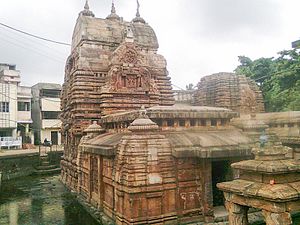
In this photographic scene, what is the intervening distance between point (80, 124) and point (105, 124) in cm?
218

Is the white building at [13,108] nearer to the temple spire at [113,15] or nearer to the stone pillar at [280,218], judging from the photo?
the temple spire at [113,15]

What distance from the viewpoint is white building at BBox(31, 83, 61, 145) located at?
41.3 meters

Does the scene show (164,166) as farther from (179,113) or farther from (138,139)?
(179,113)

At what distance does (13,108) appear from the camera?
3659 cm

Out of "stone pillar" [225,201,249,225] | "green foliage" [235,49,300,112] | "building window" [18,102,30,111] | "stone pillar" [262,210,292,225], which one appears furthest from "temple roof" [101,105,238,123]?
"building window" [18,102,30,111]

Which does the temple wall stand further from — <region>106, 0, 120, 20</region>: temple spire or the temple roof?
<region>106, 0, 120, 20</region>: temple spire

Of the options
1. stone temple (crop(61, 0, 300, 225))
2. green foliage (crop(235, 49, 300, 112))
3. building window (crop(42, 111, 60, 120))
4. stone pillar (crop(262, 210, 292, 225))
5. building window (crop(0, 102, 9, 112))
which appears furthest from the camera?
building window (crop(42, 111, 60, 120))

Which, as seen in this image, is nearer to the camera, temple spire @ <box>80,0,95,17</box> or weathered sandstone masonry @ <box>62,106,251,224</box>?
weathered sandstone masonry @ <box>62,106,251,224</box>

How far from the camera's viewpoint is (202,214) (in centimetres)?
1052

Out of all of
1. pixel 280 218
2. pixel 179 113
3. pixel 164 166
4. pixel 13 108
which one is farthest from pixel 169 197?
pixel 13 108

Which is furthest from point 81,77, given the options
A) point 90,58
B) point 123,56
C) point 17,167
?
point 17,167

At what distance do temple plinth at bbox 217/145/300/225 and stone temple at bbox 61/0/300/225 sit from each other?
3846mm

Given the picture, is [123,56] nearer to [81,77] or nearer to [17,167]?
[81,77]

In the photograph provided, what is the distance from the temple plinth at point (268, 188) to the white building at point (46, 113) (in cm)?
3675
